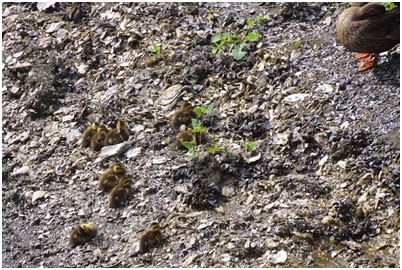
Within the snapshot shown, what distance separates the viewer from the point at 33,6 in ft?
28.6

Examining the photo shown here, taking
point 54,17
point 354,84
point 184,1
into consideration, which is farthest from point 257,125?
point 54,17

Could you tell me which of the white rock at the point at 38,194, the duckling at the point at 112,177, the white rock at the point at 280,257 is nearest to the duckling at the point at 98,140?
the duckling at the point at 112,177

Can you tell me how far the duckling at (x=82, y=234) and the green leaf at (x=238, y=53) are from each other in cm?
239

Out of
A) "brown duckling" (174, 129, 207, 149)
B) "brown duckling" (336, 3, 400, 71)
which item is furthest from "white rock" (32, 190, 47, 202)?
"brown duckling" (336, 3, 400, 71)

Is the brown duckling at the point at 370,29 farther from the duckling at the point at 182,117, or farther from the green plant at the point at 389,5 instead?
the duckling at the point at 182,117

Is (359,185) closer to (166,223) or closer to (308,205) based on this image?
(308,205)

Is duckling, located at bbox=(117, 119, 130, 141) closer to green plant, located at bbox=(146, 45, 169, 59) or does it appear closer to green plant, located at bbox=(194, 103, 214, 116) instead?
green plant, located at bbox=(194, 103, 214, 116)

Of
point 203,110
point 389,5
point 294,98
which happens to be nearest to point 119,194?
point 203,110

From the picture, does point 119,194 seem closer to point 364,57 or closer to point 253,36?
point 253,36

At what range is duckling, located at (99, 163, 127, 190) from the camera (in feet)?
19.7

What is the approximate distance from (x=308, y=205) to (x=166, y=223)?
115 cm

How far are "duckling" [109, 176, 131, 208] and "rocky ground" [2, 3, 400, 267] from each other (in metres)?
0.07

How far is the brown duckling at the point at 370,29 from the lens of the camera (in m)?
5.86

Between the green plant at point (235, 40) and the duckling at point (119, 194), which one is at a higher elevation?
the green plant at point (235, 40)
